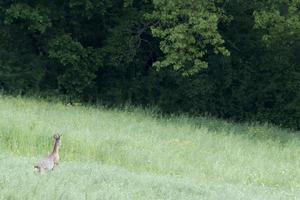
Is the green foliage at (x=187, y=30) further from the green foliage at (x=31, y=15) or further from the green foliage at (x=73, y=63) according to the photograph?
the green foliage at (x=31, y=15)

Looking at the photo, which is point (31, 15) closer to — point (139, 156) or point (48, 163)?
point (139, 156)

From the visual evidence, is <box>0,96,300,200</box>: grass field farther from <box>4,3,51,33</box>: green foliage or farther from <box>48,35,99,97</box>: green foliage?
<box>4,3,51,33</box>: green foliage

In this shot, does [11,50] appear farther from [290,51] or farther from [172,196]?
[172,196]

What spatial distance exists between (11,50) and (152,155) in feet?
51.4

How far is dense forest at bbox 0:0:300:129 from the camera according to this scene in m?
26.0

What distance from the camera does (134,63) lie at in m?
27.7

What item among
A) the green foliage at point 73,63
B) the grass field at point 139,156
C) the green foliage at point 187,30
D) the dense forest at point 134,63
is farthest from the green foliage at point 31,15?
the grass field at point 139,156

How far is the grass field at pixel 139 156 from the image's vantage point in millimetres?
7918

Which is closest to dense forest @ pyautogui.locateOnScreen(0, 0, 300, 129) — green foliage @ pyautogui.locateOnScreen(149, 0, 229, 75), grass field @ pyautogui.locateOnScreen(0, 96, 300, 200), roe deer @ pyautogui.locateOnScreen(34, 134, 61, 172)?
green foliage @ pyautogui.locateOnScreen(149, 0, 229, 75)

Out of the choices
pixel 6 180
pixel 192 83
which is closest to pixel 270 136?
pixel 192 83

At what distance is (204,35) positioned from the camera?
2252 cm

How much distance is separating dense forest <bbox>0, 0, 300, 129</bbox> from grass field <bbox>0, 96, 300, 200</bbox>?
5038 mm

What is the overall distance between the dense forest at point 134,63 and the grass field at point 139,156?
504 cm

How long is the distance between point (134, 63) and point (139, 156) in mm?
15274
